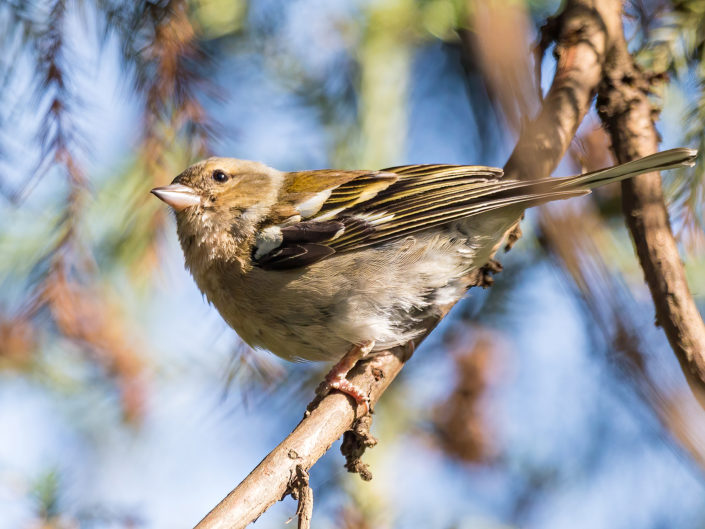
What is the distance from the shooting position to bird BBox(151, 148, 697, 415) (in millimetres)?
3152

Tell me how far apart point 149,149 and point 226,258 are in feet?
2.78

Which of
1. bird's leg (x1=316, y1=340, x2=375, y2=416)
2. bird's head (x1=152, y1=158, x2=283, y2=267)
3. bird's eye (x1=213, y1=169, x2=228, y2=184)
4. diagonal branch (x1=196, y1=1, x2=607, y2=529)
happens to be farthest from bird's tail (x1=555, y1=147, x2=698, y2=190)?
bird's eye (x1=213, y1=169, x2=228, y2=184)

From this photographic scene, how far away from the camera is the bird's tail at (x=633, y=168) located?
2.42 metres

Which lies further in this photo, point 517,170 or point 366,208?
point 366,208

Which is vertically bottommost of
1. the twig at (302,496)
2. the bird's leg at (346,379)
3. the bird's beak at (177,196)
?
the twig at (302,496)

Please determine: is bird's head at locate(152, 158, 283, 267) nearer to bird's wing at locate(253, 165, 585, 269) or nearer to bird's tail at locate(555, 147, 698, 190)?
bird's wing at locate(253, 165, 585, 269)

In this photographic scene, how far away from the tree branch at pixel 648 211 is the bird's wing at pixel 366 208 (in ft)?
1.49

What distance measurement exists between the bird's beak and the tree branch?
186 cm

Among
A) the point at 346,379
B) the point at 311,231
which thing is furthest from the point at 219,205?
the point at 346,379

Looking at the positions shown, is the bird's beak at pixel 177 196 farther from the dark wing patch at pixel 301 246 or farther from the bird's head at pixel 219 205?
the dark wing patch at pixel 301 246

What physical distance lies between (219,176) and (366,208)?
0.81 m

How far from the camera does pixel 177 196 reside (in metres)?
3.26

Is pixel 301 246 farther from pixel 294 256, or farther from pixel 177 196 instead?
pixel 177 196

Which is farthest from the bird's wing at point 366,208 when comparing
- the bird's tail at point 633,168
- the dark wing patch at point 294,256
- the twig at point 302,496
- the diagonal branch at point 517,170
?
the twig at point 302,496
